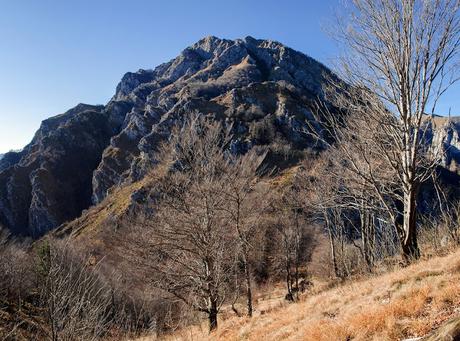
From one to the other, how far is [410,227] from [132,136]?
13392cm

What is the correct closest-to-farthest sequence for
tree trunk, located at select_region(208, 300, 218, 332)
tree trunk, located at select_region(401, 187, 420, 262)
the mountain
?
tree trunk, located at select_region(401, 187, 420, 262), tree trunk, located at select_region(208, 300, 218, 332), the mountain

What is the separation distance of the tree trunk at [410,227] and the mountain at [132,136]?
80385 millimetres

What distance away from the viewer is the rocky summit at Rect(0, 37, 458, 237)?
109500 mm

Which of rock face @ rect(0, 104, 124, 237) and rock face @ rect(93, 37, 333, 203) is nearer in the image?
rock face @ rect(93, 37, 333, 203)

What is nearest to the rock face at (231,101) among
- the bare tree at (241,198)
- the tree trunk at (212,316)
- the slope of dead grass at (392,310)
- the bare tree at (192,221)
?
the bare tree at (241,198)

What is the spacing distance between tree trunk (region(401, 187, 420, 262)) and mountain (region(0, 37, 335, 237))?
264 ft

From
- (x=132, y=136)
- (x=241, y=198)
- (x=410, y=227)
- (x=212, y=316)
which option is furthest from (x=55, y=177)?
(x=410, y=227)

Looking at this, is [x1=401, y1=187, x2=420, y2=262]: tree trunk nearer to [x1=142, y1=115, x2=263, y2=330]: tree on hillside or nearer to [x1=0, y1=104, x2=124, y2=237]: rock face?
[x1=142, y1=115, x2=263, y2=330]: tree on hillside

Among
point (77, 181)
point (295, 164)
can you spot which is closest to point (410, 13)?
point (295, 164)

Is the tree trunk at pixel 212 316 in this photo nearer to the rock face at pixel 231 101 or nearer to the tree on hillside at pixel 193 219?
the tree on hillside at pixel 193 219

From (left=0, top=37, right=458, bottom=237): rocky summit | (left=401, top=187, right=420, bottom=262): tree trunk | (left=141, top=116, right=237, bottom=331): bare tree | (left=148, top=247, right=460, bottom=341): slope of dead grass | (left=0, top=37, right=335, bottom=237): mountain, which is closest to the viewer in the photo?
(left=148, top=247, right=460, bottom=341): slope of dead grass

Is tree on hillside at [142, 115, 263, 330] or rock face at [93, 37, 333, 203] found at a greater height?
rock face at [93, 37, 333, 203]

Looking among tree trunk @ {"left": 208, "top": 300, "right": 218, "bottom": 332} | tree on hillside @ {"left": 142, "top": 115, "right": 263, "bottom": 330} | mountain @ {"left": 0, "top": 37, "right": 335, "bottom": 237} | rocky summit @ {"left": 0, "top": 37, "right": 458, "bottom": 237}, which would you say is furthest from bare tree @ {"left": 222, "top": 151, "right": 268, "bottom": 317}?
rocky summit @ {"left": 0, "top": 37, "right": 458, "bottom": 237}

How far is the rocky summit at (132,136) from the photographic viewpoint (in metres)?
110
